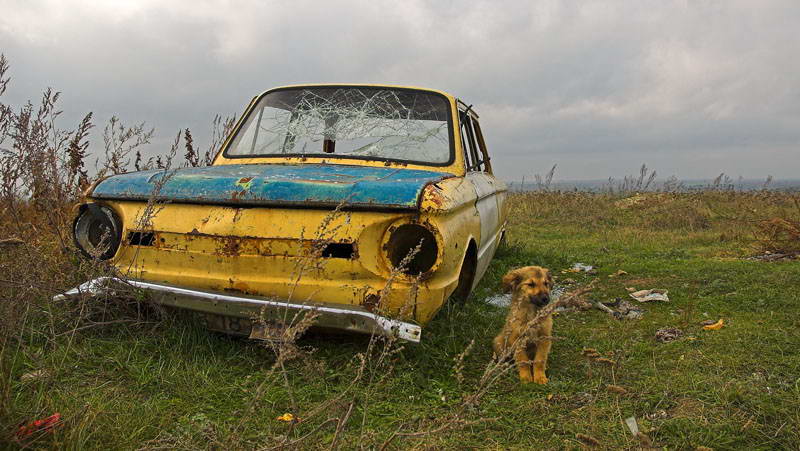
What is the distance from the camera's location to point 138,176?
120 inches

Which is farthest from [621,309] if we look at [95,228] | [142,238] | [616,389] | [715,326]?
[95,228]

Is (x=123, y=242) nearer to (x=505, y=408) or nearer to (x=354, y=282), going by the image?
(x=354, y=282)

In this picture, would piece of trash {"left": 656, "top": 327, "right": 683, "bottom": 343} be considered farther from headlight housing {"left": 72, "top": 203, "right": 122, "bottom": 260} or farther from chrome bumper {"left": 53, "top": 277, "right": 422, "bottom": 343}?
headlight housing {"left": 72, "top": 203, "right": 122, "bottom": 260}

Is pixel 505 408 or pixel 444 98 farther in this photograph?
pixel 444 98

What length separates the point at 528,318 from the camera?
320cm

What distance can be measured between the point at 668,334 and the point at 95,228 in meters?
3.61

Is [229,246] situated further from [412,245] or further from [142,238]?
[412,245]

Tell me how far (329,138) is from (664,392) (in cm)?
257

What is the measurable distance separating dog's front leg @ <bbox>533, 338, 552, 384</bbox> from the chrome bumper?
0.88 m

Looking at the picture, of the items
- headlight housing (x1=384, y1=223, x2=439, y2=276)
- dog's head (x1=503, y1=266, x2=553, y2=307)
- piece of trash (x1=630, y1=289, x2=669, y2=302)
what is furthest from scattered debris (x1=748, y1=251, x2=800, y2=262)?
headlight housing (x1=384, y1=223, x2=439, y2=276)

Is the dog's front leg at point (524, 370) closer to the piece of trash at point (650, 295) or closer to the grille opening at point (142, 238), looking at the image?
the grille opening at point (142, 238)

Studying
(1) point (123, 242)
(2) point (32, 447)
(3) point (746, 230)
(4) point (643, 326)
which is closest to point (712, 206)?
(3) point (746, 230)

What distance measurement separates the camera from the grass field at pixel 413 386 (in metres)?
2.07

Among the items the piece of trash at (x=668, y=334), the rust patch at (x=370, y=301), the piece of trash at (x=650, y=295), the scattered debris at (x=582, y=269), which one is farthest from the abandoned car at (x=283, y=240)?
the scattered debris at (x=582, y=269)
